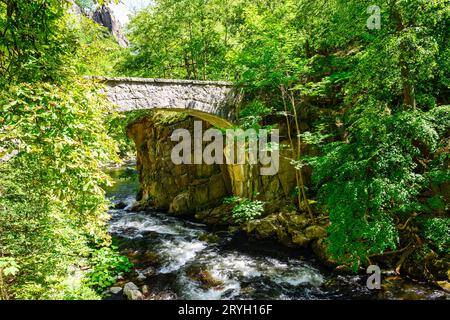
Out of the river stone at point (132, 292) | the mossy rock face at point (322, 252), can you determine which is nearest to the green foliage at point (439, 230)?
the mossy rock face at point (322, 252)

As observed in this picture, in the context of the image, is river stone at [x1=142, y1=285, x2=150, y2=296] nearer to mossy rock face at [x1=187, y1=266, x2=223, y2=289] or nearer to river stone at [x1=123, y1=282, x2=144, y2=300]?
river stone at [x1=123, y1=282, x2=144, y2=300]

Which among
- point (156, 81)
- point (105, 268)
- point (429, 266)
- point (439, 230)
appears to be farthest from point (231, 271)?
point (156, 81)

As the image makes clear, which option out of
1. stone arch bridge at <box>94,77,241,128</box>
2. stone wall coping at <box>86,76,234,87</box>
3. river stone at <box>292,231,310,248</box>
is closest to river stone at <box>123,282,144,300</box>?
river stone at <box>292,231,310,248</box>

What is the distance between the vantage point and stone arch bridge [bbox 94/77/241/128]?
8.05 metres

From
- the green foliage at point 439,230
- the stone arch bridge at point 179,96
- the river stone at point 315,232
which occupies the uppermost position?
the stone arch bridge at point 179,96

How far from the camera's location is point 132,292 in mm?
5961

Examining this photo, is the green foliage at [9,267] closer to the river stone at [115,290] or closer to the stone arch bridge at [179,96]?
the river stone at [115,290]

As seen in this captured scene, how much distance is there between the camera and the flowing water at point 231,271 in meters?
6.00

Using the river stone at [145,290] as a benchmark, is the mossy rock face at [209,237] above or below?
above

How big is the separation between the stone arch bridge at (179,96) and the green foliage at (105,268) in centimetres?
395

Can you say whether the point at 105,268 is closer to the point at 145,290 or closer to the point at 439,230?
the point at 145,290

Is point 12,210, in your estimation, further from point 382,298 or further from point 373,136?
point 382,298

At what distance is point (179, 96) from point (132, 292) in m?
5.77

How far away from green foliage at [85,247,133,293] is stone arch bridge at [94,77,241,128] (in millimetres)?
3948
